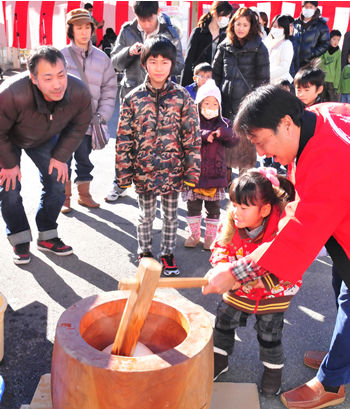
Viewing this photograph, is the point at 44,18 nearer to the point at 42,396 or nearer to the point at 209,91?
the point at 209,91

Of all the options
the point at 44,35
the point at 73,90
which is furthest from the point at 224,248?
the point at 44,35

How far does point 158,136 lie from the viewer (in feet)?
9.80

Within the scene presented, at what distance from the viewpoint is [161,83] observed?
9.60ft

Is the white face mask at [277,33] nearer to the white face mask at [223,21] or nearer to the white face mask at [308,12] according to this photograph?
the white face mask at [223,21]

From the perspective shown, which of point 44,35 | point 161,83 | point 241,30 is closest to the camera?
point 161,83

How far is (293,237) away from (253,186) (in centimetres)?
46

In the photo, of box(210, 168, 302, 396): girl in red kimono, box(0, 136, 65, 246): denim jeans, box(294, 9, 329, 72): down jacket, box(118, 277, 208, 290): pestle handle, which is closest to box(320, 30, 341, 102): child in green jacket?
box(294, 9, 329, 72): down jacket

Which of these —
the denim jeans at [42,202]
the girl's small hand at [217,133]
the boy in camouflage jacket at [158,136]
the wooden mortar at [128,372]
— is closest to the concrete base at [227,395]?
the wooden mortar at [128,372]

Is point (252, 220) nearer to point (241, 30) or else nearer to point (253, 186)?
point (253, 186)

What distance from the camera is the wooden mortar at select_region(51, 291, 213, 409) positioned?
4.45 feet

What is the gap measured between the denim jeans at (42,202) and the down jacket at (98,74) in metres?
0.82

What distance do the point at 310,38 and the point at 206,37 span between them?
6.45 feet

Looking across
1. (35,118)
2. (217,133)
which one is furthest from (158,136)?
(35,118)

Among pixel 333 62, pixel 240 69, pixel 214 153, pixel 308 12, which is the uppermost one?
Result: pixel 308 12
